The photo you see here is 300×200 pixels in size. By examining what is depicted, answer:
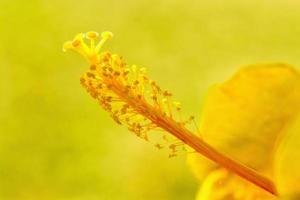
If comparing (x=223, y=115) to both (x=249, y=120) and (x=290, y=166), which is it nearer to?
(x=249, y=120)

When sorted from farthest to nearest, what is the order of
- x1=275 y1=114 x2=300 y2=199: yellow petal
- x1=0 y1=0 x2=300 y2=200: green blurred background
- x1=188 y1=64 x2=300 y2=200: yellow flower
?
1. x1=0 y1=0 x2=300 y2=200: green blurred background
2. x1=188 y1=64 x2=300 y2=200: yellow flower
3. x1=275 y1=114 x2=300 y2=199: yellow petal

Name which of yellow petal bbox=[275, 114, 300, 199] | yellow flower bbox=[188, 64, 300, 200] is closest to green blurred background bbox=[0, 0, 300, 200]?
yellow flower bbox=[188, 64, 300, 200]

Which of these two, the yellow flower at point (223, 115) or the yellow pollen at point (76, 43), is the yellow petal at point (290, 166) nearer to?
the yellow flower at point (223, 115)

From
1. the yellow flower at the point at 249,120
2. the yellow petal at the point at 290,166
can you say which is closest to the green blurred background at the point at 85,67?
the yellow flower at the point at 249,120

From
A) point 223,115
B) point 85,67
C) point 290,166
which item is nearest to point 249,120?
point 223,115

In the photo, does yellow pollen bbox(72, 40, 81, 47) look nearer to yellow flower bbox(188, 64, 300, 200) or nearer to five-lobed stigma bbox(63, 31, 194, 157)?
five-lobed stigma bbox(63, 31, 194, 157)

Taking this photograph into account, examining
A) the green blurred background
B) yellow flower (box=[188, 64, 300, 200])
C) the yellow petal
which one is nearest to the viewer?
the yellow petal
